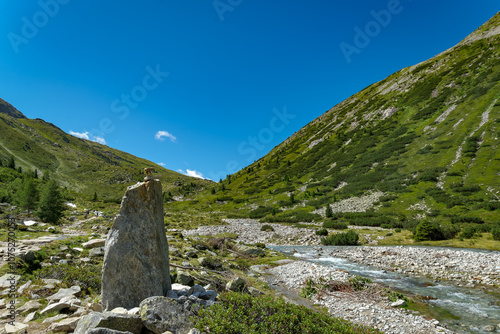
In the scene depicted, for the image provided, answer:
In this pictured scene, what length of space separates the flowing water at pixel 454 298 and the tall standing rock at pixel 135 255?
530 inches

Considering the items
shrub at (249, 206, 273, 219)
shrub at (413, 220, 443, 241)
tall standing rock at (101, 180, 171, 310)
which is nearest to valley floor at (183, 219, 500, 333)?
shrub at (413, 220, 443, 241)

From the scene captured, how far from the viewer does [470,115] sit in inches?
2571

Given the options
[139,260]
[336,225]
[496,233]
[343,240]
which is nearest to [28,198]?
[139,260]

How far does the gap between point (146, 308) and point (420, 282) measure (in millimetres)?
19499

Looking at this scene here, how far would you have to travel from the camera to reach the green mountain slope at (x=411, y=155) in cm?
4506

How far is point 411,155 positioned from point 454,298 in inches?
2466

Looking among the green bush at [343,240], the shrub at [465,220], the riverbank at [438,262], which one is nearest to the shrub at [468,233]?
the riverbank at [438,262]

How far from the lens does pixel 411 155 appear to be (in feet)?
214

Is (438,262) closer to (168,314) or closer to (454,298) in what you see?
(454,298)

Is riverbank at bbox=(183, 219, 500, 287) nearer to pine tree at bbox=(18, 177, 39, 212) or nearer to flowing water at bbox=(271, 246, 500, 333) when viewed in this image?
flowing water at bbox=(271, 246, 500, 333)

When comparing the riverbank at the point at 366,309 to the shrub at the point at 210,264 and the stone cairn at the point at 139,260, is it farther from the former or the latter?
the stone cairn at the point at 139,260

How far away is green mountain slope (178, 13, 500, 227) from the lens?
45.1m

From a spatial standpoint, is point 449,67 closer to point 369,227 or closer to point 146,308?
point 369,227

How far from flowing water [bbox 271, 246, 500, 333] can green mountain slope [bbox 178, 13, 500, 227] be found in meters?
25.6
